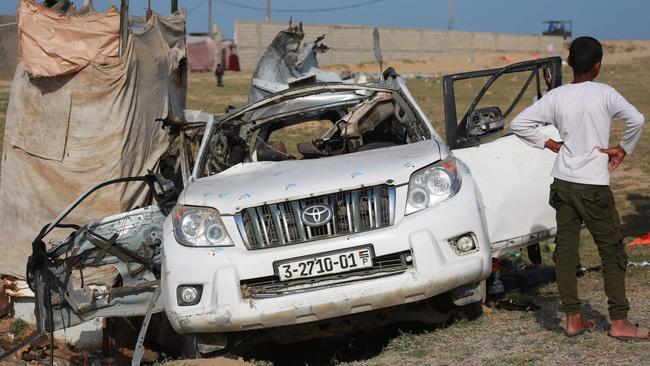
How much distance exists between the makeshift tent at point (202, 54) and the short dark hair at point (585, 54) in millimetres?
47039

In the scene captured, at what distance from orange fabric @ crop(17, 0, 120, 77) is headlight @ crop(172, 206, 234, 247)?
168 inches

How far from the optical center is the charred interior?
6773 mm

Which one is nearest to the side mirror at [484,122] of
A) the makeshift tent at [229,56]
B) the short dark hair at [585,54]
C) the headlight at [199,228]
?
the short dark hair at [585,54]

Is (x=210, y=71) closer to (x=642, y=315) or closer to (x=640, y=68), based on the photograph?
(x=640, y=68)

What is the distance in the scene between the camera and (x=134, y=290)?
6672 millimetres

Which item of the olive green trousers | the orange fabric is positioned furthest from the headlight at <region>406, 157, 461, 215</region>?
the orange fabric

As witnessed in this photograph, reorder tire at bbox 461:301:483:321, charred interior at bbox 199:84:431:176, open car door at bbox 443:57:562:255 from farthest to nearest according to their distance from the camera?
charred interior at bbox 199:84:431:176 → open car door at bbox 443:57:562:255 → tire at bbox 461:301:483:321

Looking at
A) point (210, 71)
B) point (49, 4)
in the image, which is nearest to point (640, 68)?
point (210, 71)

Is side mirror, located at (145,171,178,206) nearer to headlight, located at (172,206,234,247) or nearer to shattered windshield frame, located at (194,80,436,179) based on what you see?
shattered windshield frame, located at (194,80,436,179)

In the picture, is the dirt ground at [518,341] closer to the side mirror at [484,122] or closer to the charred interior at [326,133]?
the side mirror at [484,122]

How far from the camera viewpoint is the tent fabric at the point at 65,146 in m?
9.34

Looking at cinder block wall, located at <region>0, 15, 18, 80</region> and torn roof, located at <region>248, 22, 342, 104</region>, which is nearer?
torn roof, located at <region>248, 22, 342, 104</region>

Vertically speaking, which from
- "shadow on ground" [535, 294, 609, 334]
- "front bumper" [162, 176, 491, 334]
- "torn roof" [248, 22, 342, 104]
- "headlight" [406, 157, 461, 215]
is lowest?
"shadow on ground" [535, 294, 609, 334]

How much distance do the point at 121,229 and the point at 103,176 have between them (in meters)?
2.76
